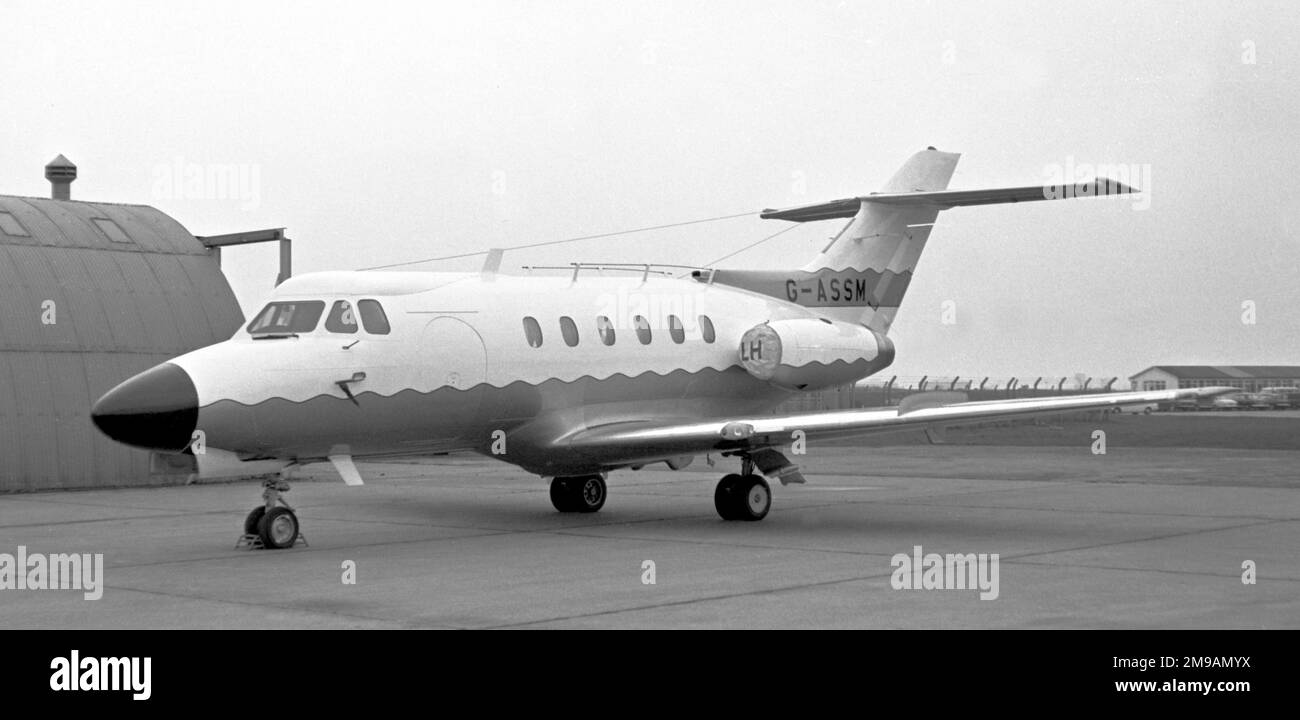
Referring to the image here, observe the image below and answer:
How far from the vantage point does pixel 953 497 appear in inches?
909

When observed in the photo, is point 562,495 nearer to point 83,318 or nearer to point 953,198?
point 953,198

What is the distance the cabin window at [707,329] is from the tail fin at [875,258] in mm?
1568

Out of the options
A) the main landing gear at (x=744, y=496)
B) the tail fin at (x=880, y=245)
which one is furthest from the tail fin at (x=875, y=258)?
the main landing gear at (x=744, y=496)

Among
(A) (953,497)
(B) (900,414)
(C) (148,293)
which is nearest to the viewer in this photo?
(B) (900,414)

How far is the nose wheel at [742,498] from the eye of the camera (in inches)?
738

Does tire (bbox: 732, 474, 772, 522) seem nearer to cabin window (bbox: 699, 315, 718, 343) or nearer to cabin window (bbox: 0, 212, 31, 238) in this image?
cabin window (bbox: 699, 315, 718, 343)

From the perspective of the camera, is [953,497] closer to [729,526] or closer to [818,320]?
[818,320]

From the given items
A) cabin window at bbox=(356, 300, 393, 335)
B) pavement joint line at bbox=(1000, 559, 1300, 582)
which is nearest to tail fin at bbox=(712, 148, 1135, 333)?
cabin window at bbox=(356, 300, 393, 335)

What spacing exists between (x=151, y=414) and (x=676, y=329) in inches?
306

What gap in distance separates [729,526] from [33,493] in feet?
44.6

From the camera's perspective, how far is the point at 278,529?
52.0ft

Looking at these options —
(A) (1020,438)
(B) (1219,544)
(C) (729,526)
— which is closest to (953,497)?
(C) (729,526)

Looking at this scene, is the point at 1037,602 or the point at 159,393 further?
the point at 159,393

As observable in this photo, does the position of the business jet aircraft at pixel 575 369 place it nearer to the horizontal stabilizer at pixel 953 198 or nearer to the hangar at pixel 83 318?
the horizontal stabilizer at pixel 953 198
